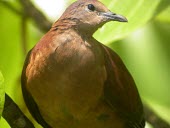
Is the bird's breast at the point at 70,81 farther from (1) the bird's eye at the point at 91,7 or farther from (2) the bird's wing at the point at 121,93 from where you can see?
(1) the bird's eye at the point at 91,7

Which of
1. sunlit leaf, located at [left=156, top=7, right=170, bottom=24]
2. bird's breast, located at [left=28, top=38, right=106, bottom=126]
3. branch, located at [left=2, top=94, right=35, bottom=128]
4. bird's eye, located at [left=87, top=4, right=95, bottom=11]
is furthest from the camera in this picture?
sunlit leaf, located at [left=156, top=7, right=170, bottom=24]

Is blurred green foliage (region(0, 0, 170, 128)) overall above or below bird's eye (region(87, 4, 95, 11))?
below

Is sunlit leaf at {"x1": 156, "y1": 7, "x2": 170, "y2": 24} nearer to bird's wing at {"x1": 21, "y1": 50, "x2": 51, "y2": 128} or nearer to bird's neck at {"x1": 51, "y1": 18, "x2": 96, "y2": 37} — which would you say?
bird's neck at {"x1": 51, "y1": 18, "x2": 96, "y2": 37}

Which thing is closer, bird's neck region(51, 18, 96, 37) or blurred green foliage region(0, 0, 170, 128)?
bird's neck region(51, 18, 96, 37)

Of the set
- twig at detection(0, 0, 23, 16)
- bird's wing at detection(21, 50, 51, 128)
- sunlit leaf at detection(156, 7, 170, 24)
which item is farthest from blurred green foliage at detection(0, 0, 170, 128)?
bird's wing at detection(21, 50, 51, 128)

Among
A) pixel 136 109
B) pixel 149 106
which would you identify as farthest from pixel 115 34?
pixel 149 106

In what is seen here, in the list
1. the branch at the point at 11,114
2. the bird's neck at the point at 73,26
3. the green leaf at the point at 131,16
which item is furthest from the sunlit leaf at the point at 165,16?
the branch at the point at 11,114

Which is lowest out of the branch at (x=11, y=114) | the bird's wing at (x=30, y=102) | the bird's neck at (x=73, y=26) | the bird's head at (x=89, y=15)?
the bird's wing at (x=30, y=102)
